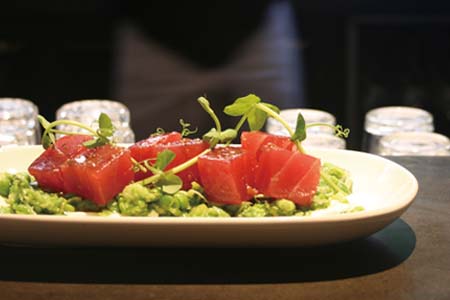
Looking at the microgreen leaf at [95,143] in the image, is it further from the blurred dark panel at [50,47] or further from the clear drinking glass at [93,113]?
the blurred dark panel at [50,47]

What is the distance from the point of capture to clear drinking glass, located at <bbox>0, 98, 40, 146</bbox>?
7.15 feet

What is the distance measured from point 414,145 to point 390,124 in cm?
26

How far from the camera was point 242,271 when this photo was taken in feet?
4.38

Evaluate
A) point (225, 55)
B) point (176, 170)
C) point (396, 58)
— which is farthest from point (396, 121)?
point (225, 55)

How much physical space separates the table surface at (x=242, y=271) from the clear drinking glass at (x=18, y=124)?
796 millimetres

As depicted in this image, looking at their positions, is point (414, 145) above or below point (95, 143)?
below

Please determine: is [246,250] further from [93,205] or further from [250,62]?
[250,62]

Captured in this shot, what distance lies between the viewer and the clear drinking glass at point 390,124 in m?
2.41

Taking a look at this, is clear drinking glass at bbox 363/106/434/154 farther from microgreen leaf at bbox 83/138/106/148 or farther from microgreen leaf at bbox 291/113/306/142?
microgreen leaf at bbox 83/138/106/148

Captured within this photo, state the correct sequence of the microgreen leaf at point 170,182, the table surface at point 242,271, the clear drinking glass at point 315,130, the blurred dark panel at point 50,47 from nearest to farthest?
the table surface at point 242,271, the microgreen leaf at point 170,182, the clear drinking glass at point 315,130, the blurred dark panel at point 50,47

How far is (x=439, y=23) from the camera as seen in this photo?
390 centimetres

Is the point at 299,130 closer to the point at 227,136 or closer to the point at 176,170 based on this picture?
the point at 227,136

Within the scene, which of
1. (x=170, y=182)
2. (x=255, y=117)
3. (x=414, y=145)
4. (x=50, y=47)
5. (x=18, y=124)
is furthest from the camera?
(x=50, y=47)

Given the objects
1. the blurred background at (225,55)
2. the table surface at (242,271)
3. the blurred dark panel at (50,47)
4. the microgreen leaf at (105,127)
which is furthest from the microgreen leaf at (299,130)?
the blurred dark panel at (50,47)
